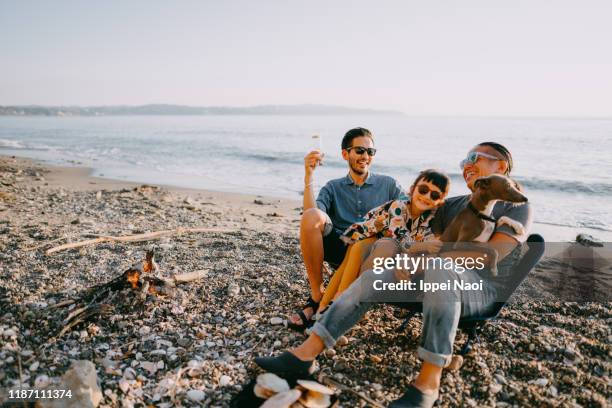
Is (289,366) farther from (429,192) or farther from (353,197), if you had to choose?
(353,197)

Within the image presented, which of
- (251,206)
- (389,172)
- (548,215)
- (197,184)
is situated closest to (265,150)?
(389,172)

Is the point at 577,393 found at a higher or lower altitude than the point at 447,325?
lower

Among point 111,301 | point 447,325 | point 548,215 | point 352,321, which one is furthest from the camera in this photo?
point 548,215

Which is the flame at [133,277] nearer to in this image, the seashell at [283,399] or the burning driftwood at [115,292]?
the burning driftwood at [115,292]

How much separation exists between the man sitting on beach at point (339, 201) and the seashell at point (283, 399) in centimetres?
108

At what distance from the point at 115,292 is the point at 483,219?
3.21 m

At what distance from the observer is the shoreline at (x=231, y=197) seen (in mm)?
8164

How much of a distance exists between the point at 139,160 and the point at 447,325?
68.3ft

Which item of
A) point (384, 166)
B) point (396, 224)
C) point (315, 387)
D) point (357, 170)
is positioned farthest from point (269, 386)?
point (384, 166)

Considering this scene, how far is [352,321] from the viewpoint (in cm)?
291

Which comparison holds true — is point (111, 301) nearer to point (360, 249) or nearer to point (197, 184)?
point (360, 249)

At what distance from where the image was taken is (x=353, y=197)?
4.23m

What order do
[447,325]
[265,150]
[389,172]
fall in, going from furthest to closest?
1. [265,150]
2. [389,172]
3. [447,325]

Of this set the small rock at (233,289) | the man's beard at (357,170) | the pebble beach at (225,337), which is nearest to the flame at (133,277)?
the pebble beach at (225,337)
